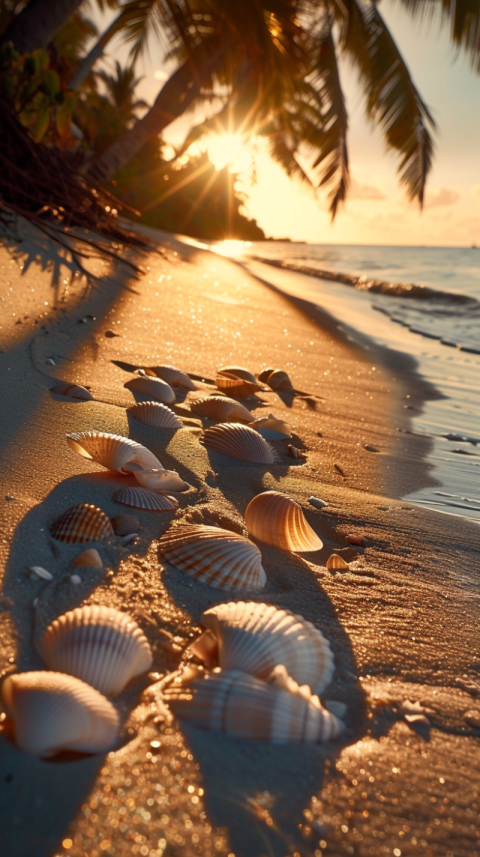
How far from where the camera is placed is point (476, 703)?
1.25 metres

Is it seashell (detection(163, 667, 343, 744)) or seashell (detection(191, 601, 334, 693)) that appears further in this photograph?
seashell (detection(191, 601, 334, 693))

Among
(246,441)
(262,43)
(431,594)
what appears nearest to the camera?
(431,594)

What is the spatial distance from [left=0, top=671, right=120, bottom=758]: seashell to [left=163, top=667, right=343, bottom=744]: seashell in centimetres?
13

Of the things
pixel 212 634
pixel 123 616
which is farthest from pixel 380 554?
pixel 123 616

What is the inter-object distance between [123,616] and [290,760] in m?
0.39

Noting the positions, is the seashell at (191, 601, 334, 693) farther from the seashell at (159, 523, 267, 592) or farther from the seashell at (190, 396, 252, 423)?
the seashell at (190, 396, 252, 423)

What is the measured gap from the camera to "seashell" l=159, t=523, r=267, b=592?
1.46 metres

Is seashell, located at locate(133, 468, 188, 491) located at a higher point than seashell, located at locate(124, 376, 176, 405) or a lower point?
lower

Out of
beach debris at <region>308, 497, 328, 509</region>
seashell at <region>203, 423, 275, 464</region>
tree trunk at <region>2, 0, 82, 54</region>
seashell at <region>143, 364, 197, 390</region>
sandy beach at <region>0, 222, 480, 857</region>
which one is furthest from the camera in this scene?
tree trunk at <region>2, 0, 82, 54</region>

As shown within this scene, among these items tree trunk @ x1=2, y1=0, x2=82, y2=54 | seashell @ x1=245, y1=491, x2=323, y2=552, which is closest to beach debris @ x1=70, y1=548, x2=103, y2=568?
seashell @ x1=245, y1=491, x2=323, y2=552

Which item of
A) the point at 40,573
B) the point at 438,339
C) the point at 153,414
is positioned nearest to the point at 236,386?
the point at 153,414

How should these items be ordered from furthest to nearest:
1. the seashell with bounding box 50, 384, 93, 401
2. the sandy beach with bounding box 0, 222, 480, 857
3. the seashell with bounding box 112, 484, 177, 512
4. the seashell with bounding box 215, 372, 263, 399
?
1. the seashell with bounding box 215, 372, 263, 399
2. the seashell with bounding box 50, 384, 93, 401
3. the seashell with bounding box 112, 484, 177, 512
4. the sandy beach with bounding box 0, 222, 480, 857

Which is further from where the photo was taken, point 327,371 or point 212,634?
point 327,371

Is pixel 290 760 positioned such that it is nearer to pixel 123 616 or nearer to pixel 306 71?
pixel 123 616
